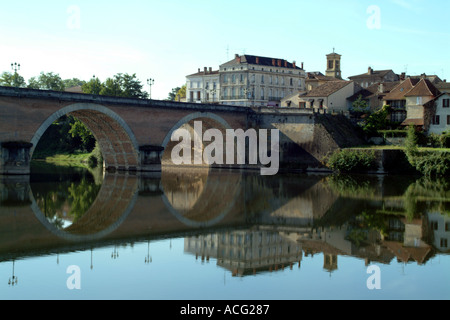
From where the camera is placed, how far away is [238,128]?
181 feet

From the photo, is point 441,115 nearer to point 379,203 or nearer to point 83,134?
point 379,203

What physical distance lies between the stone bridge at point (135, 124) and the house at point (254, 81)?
16127mm

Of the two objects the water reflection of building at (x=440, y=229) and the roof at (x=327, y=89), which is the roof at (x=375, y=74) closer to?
the roof at (x=327, y=89)

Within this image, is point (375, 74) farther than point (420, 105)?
Yes

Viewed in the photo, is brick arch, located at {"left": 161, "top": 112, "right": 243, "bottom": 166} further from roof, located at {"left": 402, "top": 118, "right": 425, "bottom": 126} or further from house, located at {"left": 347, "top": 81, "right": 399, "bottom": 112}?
roof, located at {"left": 402, "top": 118, "right": 425, "bottom": 126}

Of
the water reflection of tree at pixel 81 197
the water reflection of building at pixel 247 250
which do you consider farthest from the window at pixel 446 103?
the water reflection of building at pixel 247 250

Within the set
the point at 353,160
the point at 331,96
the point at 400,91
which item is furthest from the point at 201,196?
the point at 400,91

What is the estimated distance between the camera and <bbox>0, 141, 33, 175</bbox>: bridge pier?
1449 inches

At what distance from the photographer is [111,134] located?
4631 centimetres

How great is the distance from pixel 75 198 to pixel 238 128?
26.6 metres

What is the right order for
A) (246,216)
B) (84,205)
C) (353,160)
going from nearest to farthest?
1. (246,216)
2. (84,205)
3. (353,160)

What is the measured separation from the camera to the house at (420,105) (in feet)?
175

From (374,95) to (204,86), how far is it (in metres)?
25.0
